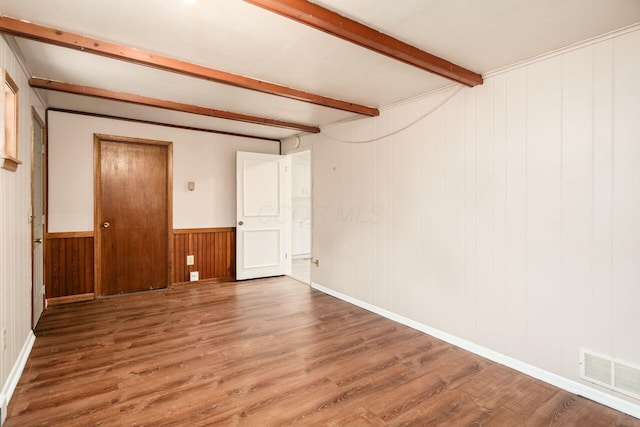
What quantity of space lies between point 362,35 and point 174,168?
3600 mm

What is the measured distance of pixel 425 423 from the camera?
1863 mm

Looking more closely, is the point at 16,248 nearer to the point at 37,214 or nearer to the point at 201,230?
the point at 37,214

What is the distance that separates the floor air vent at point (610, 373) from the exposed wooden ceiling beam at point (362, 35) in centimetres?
214

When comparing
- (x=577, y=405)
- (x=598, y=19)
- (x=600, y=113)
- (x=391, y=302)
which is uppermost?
(x=598, y=19)

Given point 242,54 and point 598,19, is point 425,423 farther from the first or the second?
point 242,54

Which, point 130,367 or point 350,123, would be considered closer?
point 130,367

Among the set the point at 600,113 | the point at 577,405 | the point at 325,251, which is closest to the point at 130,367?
the point at 325,251

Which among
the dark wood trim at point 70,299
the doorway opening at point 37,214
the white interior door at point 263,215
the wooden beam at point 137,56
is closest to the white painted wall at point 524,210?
the wooden beam at point 137,56

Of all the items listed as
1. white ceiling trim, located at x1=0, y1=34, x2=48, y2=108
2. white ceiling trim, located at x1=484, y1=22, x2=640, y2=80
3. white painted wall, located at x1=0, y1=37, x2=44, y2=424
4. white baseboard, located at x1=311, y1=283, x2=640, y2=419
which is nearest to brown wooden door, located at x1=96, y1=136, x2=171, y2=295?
white painted wall, located at x1=0, y1=37, x2=44, y2=424

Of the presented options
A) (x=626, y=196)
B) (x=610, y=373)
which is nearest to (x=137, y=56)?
(x=626, y=196)

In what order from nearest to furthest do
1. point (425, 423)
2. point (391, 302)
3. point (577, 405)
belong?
point (425, 423), point (577, 405), point (391, 302)

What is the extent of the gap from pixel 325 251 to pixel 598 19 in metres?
3.53

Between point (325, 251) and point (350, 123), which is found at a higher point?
point (350, 123)

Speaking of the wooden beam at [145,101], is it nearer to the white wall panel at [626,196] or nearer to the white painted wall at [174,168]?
the white painted wall at [174,168]
